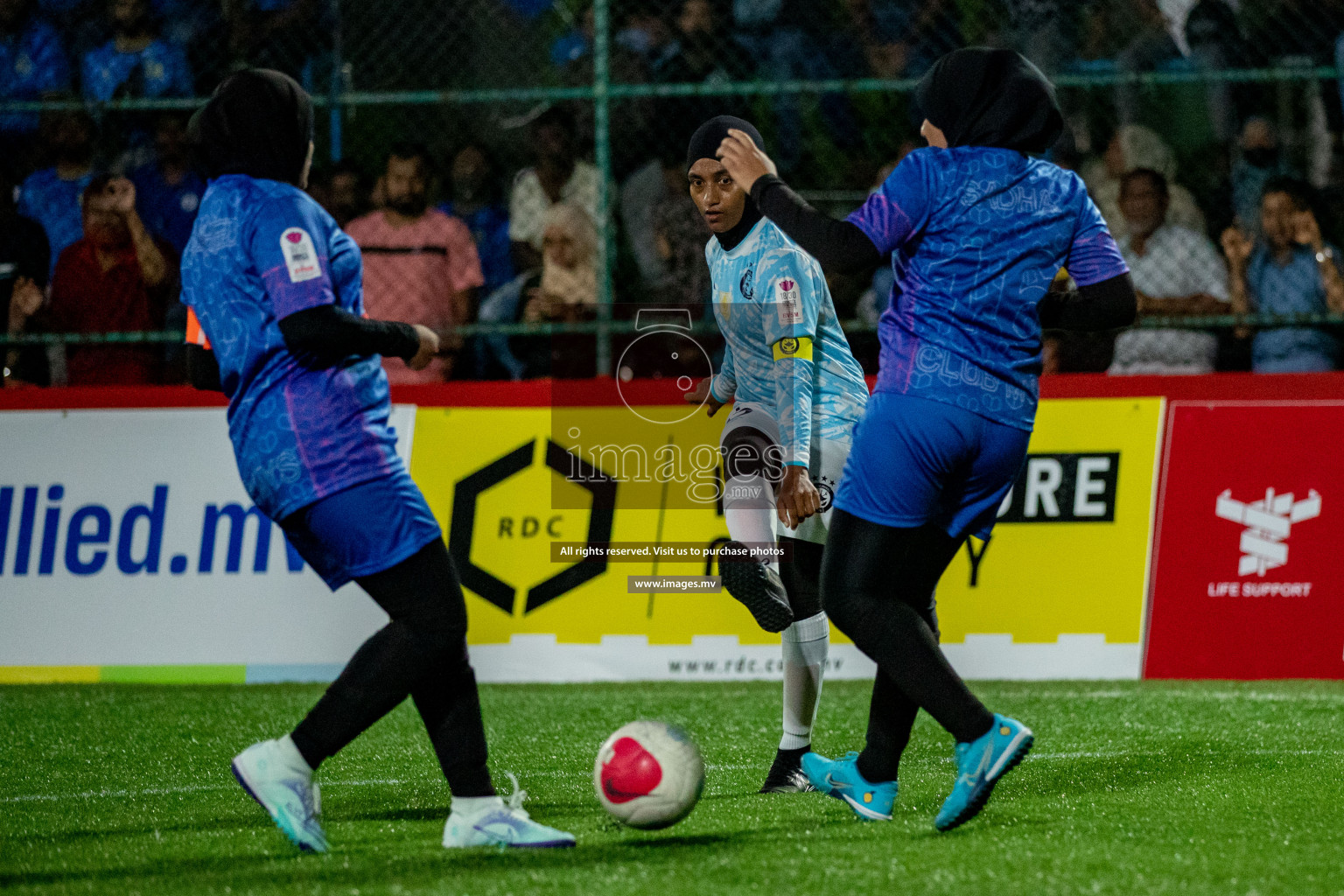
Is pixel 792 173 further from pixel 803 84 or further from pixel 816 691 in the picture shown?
pixel 816 691

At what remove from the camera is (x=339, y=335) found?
3.61m

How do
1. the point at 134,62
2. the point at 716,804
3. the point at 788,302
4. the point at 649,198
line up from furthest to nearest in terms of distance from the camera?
1. the point at 134,62
2. the point at 649,198
3. the point at 788,302
4. the point at 716,804

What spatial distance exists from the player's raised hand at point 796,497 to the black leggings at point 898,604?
54cm

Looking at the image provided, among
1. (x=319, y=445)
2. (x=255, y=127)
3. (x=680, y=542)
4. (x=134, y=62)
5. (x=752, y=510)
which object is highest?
(x=134, y=62)

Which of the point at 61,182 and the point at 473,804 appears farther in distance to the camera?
the point at 61,182

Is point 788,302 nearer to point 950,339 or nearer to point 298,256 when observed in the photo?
point 950,339

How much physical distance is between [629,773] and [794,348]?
143cm

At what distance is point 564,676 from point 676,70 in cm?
376

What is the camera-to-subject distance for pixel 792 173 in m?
8.95

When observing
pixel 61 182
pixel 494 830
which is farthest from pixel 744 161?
pixel 61 182

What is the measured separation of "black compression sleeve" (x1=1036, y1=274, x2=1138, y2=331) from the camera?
3.97 meters

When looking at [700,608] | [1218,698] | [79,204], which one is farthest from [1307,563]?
[79,204]

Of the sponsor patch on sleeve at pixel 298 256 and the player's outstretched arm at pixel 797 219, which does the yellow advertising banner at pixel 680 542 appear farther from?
the sponsor patch on sleeve at pixel 298 256

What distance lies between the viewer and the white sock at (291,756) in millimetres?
3760
